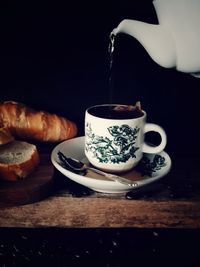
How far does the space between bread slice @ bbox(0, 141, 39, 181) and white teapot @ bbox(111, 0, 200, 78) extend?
31 cm

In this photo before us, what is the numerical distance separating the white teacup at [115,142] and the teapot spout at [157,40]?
117 mm

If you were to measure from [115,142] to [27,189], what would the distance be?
0.59ft

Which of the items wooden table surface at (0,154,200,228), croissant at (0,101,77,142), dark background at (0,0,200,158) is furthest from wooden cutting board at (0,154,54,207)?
dark background at (0,0,200,158)

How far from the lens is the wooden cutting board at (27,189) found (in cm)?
65

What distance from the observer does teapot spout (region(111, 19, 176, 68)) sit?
0.66 m

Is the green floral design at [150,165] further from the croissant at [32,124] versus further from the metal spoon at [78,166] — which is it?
the croissant at [32,124]

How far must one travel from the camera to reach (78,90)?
0.91 m

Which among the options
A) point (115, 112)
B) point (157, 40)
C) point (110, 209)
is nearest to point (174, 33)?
point (157, 40)

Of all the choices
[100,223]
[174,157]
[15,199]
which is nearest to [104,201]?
[100,223]

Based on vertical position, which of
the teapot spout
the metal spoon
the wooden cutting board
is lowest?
the wooden cutting board

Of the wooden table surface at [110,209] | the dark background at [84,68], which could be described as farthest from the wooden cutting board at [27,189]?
the dark background at [84,68]

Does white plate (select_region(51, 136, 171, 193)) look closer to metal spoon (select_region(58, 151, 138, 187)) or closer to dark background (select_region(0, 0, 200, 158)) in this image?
metal spoon (select_region(58, 151, 138, 187))

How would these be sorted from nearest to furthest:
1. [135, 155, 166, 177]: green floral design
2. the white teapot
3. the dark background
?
1. the white teapot
2. [135, 155, 166, 177]: green floral design
3. the dark background
